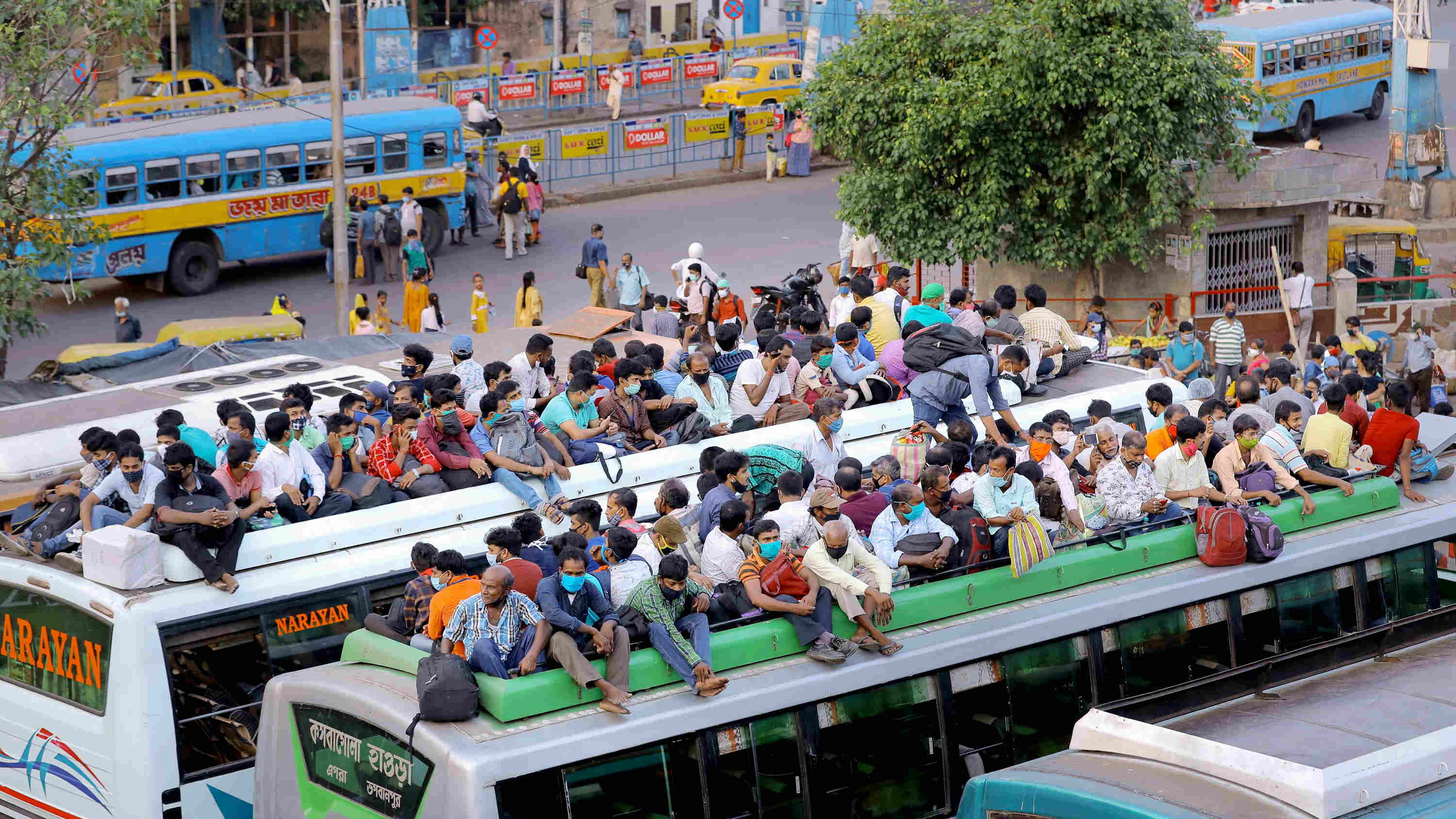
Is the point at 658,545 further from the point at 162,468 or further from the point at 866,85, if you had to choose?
the point at 866,85

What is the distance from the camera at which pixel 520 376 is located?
1146 centimetres

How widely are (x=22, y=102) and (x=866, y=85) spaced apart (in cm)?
1005

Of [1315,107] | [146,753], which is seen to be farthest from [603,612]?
[1315,107]

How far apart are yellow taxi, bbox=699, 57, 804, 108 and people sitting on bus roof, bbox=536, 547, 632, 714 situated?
28.2m

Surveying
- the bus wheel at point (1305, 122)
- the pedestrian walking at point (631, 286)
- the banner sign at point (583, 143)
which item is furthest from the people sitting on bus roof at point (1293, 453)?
the bus wheel at point (1305, 122)

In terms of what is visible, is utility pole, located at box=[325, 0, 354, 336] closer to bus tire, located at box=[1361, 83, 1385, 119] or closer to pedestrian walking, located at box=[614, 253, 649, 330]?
pedestrian walking, located at box=[614, 253, 649, 330]

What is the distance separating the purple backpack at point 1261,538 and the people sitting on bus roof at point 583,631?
3.92m

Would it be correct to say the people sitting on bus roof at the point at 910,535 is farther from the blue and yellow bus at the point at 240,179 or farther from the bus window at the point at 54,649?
the blue and yellow bus at the point at 240,179

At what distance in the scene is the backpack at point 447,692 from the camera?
7090mm

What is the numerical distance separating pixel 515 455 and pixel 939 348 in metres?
3.22

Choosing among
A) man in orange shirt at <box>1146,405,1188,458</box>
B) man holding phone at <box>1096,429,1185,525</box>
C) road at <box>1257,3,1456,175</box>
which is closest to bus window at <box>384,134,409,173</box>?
man in orange shirt at <box>1146,405,1188,458</box>

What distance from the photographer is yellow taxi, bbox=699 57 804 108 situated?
35.8 meters

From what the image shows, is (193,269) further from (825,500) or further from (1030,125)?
(825,500)

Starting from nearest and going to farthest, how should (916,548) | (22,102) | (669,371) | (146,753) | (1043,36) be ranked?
1. (146,753)
2. (916,548)
3. (669,371)
4. (22,102)
5. (1043,36)
